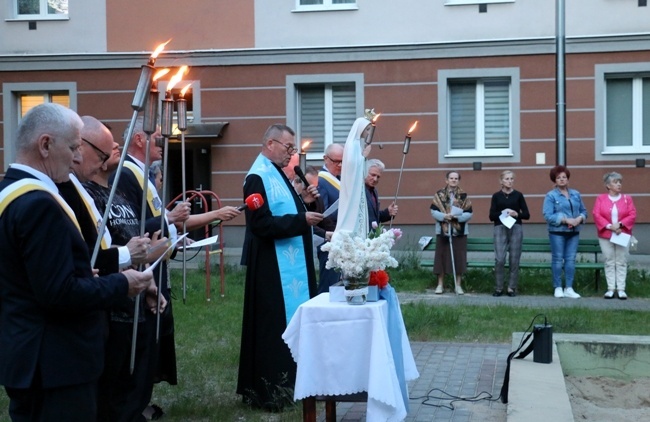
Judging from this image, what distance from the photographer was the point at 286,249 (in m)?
7.48

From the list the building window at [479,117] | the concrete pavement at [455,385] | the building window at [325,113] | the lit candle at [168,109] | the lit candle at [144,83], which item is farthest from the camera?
the building window at [325,113]

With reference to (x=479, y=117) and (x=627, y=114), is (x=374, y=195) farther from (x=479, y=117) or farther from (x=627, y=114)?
(x=627, y=114)

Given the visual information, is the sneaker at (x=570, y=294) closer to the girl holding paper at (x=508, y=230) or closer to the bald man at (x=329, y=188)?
the girl holding paper at (x=508, y=230)

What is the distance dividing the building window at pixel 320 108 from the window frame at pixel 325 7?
149 centimetres

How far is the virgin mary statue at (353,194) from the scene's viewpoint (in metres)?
6.59

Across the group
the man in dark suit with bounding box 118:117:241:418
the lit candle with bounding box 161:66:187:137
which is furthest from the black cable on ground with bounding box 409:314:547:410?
the lit candle with bounding box 161:66:187:137

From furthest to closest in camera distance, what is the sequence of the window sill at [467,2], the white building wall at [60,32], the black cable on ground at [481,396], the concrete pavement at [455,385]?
the white building wall at [60,32]
the window sill at [467,2]
the black cable on ground at [481,396]
the concrete pavement at [455,385]

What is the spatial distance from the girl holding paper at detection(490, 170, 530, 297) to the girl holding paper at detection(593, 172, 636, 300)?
3.90 feet

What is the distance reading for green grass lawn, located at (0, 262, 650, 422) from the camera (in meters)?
7.45

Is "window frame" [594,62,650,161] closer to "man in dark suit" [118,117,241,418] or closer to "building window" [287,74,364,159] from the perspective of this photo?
"building window" [287,74,364,159]

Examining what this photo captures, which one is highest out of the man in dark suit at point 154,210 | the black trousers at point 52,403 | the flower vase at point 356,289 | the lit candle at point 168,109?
the lit candle at point 168,109

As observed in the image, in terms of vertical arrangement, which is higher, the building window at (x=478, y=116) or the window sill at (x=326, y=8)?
the window sill at (x=326, y=8)

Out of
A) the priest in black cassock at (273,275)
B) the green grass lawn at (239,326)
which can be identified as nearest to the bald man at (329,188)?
the green grass lawn at (239,326)

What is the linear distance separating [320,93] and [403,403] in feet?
51.8
